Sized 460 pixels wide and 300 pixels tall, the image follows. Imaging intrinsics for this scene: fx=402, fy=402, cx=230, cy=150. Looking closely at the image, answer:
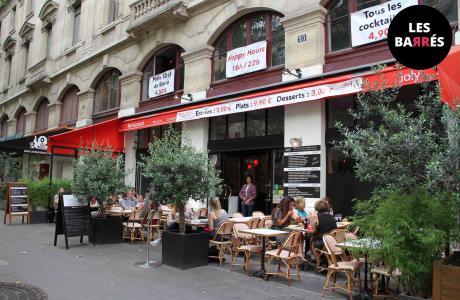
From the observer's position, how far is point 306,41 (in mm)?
11102

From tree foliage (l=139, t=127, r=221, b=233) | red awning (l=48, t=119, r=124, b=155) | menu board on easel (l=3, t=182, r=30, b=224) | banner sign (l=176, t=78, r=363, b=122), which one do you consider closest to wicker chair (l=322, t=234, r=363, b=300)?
tree foliage (l=139, t=127, r=221, b=233)

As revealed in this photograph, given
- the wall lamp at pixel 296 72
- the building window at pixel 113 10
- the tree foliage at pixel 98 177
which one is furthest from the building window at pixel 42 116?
the wall lamp at pixel 296 72

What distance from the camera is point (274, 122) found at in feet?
39.4

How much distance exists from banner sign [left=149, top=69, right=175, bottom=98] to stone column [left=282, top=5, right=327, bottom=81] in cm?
564

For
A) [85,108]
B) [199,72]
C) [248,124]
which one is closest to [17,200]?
[85,108]

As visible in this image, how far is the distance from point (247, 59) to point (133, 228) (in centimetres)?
625

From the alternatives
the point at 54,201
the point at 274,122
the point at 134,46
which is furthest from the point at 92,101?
the point at 274,122

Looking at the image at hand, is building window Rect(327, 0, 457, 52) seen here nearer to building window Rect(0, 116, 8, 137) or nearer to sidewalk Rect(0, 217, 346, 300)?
sidewalk Rect(0, 217, 346, 300)

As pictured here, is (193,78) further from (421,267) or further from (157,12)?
(421,267)

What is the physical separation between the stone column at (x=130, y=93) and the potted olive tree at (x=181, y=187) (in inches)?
371

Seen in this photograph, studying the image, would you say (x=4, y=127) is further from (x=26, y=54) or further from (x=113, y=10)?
(x=113, y=10)

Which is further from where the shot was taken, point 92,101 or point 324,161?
point 92,101

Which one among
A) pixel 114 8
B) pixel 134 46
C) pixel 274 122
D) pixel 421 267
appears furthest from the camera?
pixel 114 8

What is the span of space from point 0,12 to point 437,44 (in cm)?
4034
